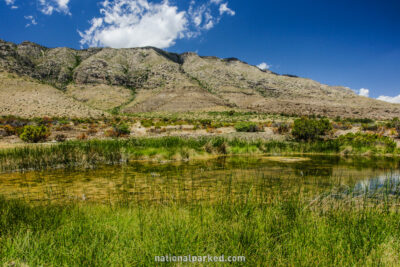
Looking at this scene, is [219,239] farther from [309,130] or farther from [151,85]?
[151,85]

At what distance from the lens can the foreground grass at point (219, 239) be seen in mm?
2590

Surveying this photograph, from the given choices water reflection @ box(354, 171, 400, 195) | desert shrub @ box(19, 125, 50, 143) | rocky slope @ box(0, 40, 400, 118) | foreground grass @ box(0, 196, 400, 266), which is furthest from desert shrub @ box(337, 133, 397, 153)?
rocky slope @ box(0, 40, 400, 118)

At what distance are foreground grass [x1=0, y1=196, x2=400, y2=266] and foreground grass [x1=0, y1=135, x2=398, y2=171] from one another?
936cm

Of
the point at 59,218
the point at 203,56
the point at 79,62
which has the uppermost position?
the point at 203,56

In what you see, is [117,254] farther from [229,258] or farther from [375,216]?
[375,216]

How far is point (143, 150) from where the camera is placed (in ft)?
52.7

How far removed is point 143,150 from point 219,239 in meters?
13.6

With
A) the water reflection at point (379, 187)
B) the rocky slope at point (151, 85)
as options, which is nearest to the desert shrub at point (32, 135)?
the water reflection at point (379, 187)

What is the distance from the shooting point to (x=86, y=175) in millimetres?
10406

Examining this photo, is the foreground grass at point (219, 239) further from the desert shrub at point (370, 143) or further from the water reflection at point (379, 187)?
the desert shrub at point (370, 143)

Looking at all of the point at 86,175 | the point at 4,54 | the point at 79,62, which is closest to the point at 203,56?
the point at 79,62

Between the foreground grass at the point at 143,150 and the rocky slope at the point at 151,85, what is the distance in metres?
42.7

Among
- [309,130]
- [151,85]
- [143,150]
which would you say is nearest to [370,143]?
[309,130]

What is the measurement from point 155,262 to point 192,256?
15.1 inches
